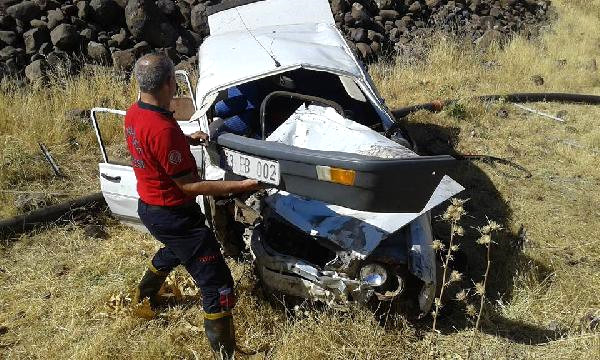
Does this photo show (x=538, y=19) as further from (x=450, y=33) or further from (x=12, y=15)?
(x=12, y=15)

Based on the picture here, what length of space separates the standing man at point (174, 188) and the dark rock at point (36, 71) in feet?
19.1

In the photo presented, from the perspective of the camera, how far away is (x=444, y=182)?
4.32 metres

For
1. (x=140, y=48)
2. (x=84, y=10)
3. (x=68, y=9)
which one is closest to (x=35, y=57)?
(x=68, y=9)

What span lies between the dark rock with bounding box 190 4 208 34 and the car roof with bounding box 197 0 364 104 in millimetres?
3890

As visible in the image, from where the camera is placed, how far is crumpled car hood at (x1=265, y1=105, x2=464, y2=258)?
3.68 m

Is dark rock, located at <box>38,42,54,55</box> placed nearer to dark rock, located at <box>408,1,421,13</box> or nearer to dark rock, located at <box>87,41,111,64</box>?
dark rock, located at <box>87,41,111,64</box>

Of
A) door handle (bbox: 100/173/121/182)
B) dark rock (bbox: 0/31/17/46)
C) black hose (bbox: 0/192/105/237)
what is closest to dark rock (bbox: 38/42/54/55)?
dark rock (bbox: 0/31/17/46)

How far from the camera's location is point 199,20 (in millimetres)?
10383

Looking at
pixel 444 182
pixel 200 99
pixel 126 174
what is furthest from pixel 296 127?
pixel 126 174

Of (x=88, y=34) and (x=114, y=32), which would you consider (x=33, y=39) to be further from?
(x=114, y=32)

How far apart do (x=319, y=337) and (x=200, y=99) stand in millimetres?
2156

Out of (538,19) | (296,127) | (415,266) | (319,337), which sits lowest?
(538,19)

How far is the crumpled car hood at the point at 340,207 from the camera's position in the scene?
3678 millimetres

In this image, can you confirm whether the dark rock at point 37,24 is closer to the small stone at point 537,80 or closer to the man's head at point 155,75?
the man's head at point 155,75
